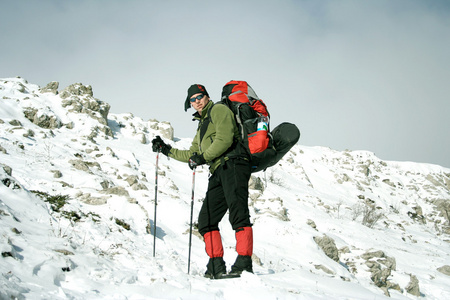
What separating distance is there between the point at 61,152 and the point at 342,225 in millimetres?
15376

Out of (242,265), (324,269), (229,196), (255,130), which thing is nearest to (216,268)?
(242,265)

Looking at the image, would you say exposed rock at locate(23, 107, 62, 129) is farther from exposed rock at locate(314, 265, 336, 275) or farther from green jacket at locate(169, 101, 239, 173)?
green jacket at locate(169, 101, 239, 173)

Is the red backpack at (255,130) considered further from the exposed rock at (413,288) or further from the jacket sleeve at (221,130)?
the exposed rock at (413,288)

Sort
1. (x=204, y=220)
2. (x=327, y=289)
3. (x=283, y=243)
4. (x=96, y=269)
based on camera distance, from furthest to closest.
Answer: (x=283, y=243) → (x=204, y=220) → (x=327, y=289) → (x=96, y=269)

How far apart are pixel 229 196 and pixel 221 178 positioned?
285mm

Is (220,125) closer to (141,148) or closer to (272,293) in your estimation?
(272,293)

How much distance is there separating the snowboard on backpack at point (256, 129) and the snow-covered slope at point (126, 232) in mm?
1491

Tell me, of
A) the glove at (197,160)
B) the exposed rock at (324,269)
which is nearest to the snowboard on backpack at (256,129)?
the glove at (197,160)

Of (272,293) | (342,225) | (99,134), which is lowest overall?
(342,225)

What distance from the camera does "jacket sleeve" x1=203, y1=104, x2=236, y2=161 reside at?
3.72 m

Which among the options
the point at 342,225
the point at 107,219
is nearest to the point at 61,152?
the point at 107,219

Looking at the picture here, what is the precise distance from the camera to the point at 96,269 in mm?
2873

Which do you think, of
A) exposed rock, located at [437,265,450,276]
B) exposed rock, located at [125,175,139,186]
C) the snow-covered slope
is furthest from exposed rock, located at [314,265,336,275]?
exposed rock, located at [125,175,139,186]

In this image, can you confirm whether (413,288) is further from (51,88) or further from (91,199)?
(51,88)
